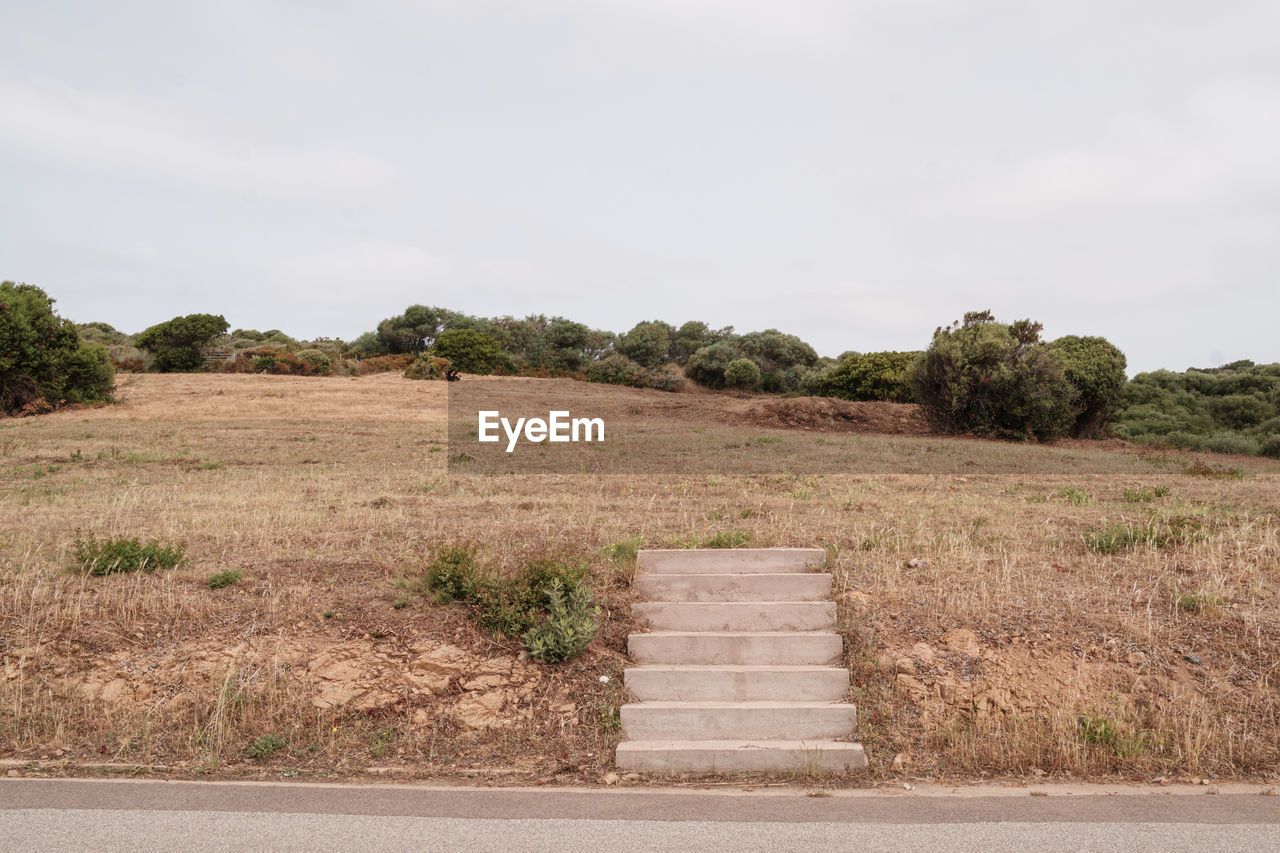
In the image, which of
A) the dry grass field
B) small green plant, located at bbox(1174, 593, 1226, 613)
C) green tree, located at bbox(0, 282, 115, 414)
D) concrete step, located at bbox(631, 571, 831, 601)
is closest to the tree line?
green tree, located at bbox(0, 282, 115, 414)

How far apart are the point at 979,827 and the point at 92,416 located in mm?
33361

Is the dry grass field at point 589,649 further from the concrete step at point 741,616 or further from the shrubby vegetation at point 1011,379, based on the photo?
the shrubby vegetation at point 1011,379

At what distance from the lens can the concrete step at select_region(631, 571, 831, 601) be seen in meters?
9.47

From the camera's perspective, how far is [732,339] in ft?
209

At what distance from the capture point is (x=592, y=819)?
597 centimetres

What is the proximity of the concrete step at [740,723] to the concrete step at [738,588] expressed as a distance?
192cm

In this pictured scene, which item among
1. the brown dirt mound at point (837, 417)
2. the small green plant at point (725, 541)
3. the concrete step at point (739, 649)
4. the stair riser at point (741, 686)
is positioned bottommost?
the stair riser at point (741, 686)

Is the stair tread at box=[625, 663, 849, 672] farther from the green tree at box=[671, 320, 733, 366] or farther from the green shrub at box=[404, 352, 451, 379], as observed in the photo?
the green tree at box=[671, 320, 733, 366]

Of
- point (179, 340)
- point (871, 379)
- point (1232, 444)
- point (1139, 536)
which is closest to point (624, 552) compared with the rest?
point (1139, 536)

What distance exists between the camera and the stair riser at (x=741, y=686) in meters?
7.98

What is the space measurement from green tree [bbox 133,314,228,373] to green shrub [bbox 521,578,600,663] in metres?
54.8

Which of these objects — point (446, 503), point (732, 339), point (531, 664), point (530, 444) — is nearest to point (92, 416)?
point (530, 444)

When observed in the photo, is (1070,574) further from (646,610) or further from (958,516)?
(646,610)

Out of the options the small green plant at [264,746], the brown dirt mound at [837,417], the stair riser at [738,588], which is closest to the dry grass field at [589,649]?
the small green plant at [264,746]
